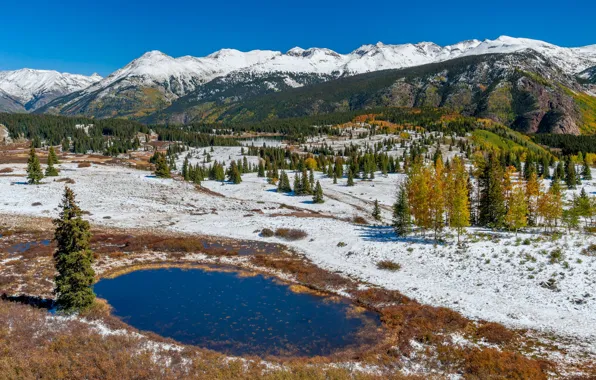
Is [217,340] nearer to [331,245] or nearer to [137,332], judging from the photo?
[137,332]

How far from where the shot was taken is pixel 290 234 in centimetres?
6606

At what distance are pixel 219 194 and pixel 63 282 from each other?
263 feet

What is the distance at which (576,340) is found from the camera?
27484 millimetres

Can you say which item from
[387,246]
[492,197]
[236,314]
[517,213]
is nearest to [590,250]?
[517,213]

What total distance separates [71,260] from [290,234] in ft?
130

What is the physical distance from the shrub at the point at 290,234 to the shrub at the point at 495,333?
37.7m

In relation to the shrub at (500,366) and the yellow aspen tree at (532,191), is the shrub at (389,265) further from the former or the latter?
the yellow aspen tree at (532,191)

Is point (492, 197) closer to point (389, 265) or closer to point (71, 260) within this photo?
point (389, 265)

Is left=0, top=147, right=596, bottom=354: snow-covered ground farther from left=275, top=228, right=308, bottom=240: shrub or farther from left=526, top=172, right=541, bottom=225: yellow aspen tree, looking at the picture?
left=526, top=172, right=541, bottom=225: yellow aspen tree

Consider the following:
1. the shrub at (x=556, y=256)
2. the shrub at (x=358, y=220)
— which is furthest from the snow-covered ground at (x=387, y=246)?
the shrub at (x=358, y=220)

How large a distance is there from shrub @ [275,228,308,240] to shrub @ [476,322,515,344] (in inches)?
1485

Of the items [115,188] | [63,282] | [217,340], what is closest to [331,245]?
[217,340]

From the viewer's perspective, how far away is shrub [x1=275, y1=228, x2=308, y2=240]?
65000 millimetres

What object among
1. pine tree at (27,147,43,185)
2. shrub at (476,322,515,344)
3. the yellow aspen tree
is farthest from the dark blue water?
pine tree at (27,147,43,185)
